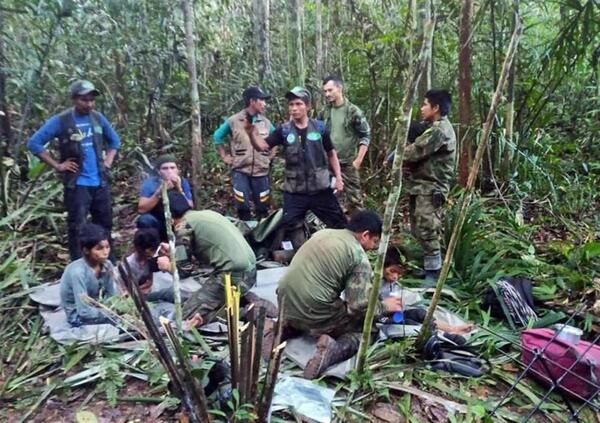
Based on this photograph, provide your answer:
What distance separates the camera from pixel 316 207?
5656mm

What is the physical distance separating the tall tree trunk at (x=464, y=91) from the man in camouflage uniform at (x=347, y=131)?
1372 millimetres

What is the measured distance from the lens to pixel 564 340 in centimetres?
351

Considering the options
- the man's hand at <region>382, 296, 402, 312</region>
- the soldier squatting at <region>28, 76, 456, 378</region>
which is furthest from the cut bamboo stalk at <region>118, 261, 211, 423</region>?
the man's hand at <region>382, 296, 402, 312</region>

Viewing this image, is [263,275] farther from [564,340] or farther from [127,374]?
[564,340]

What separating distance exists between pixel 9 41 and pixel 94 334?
3.35m

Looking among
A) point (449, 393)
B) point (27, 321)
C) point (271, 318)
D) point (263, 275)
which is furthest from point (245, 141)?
point (449, 393)

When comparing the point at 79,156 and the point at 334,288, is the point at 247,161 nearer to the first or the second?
the point at 79,156

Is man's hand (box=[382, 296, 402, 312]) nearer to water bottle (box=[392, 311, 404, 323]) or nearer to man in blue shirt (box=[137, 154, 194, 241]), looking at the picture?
water bottle (box=[392, 311, 404, 323])

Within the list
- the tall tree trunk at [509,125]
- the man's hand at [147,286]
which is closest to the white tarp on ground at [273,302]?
the man's hand at [147,286]

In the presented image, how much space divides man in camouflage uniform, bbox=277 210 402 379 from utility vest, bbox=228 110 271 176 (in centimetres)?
242

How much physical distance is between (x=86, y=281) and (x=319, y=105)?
17.1 feet

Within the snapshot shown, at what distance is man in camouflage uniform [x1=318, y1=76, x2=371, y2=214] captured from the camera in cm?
601

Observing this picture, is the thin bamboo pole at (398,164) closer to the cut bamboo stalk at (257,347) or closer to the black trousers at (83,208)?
the cut bamboo stalk at (257,347)

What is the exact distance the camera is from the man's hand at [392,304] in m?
3.94
